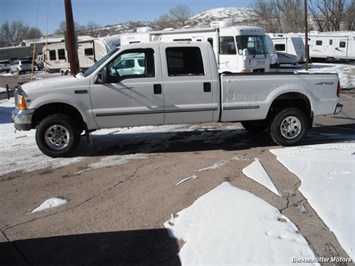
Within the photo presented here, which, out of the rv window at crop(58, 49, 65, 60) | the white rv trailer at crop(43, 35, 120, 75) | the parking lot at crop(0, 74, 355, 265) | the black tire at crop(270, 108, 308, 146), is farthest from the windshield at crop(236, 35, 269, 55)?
the rv window at crop(58, 49, 65, 60)

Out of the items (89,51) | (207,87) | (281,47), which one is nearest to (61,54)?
(89,51)

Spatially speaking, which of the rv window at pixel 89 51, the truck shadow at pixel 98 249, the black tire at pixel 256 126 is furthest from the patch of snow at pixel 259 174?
the rv window at pixel 89 51

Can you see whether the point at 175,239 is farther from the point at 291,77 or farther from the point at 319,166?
the point at 291,77

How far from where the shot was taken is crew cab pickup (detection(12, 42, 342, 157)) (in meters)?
6.60

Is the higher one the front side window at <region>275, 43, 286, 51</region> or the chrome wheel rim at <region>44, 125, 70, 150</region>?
the front side window at <region>275, 43, 286, 51</region>

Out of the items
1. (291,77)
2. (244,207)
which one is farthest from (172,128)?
(244,207)

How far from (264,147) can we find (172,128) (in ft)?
9.55

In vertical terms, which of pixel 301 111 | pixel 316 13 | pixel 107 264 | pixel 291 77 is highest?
pixel 316 13

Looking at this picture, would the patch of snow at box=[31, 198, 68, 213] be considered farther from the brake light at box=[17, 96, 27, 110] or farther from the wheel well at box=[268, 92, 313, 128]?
the wheel well at box=[268, 92, 313, 128]

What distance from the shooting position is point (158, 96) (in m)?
6.74

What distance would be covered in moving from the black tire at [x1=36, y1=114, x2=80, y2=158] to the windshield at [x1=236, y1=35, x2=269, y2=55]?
547 inches

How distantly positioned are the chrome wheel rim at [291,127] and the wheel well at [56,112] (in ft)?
12.4

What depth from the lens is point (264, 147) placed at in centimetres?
732

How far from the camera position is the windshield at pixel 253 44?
19234mm
